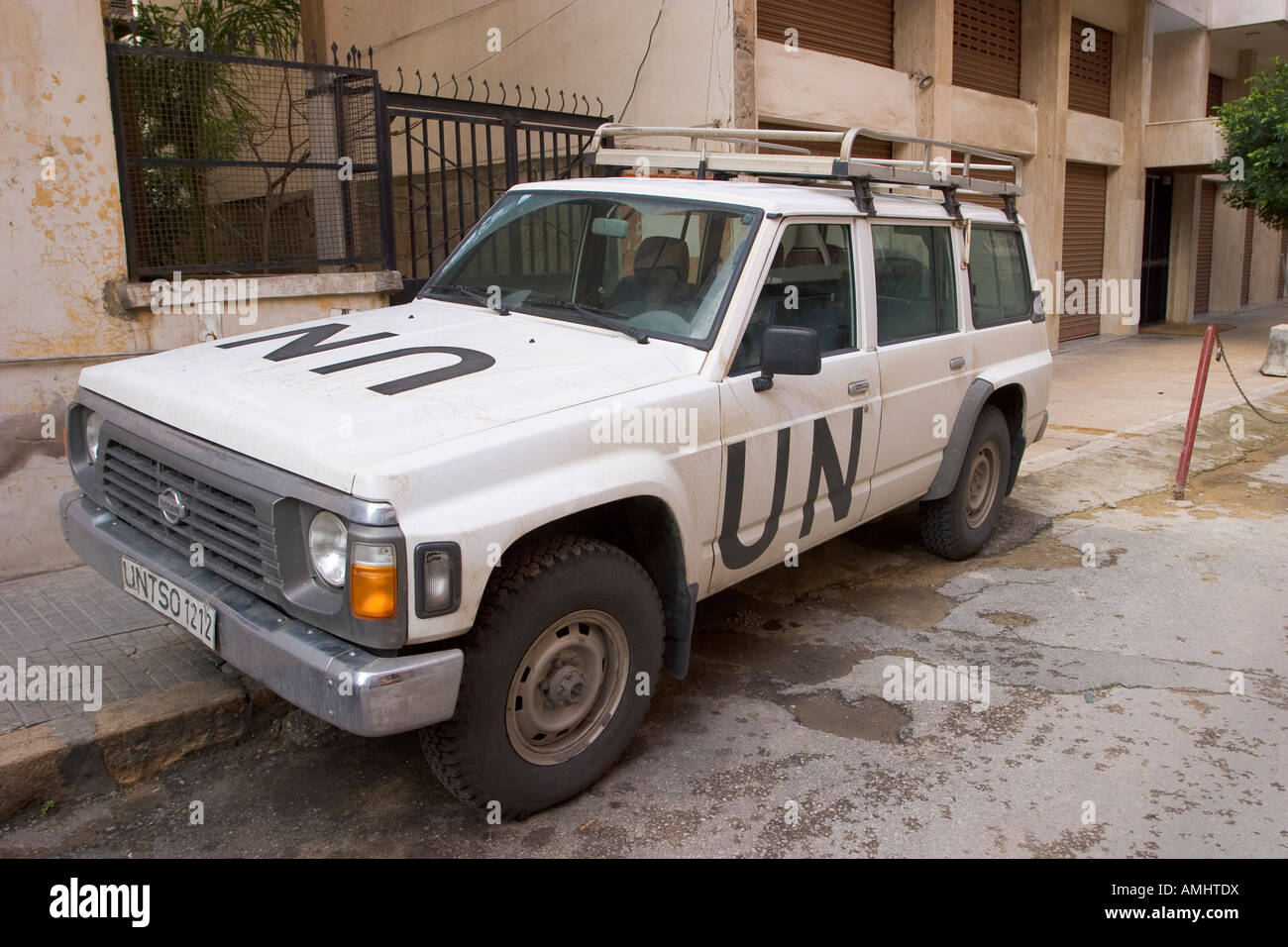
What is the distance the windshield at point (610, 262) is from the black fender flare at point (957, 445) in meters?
1.89

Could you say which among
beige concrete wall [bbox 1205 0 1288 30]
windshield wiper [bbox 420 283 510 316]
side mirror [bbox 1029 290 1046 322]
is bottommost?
side mirror [bbox 1029 290 1046 322]

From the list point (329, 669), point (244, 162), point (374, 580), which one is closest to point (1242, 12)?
point (244, 162)

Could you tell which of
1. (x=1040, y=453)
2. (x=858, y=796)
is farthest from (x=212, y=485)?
(x=1040, y=453)

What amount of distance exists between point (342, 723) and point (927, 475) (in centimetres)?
340

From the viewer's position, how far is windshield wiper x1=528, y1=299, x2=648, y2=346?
3.85 m

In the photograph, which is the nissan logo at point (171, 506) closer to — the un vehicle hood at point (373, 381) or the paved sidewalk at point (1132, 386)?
the un vehicle hood at point (373, 381)

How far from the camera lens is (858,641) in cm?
480

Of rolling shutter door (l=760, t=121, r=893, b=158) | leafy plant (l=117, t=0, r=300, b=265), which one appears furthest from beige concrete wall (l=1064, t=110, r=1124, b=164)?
leafy plant (l=117, t=0, r=300, b=265)

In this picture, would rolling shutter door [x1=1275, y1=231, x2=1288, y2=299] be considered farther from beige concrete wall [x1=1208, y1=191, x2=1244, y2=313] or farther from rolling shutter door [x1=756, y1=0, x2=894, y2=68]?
rolling shutter door [x1=756, y1=0, x2=894, y2=68]

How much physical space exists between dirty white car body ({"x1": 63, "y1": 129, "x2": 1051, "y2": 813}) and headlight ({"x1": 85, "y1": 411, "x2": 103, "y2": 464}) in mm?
28

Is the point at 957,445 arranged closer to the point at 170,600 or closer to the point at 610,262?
the point at 610,262

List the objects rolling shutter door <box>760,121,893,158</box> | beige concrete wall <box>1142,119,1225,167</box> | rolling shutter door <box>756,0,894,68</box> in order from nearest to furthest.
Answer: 1. rolling shutter door <box>756,0,894,68</box>
2. rolling shutter door <box>760,121,893,158</box>
3. beige concrete wall <box>1142,119,1225,167</box>

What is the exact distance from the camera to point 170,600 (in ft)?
10.9
